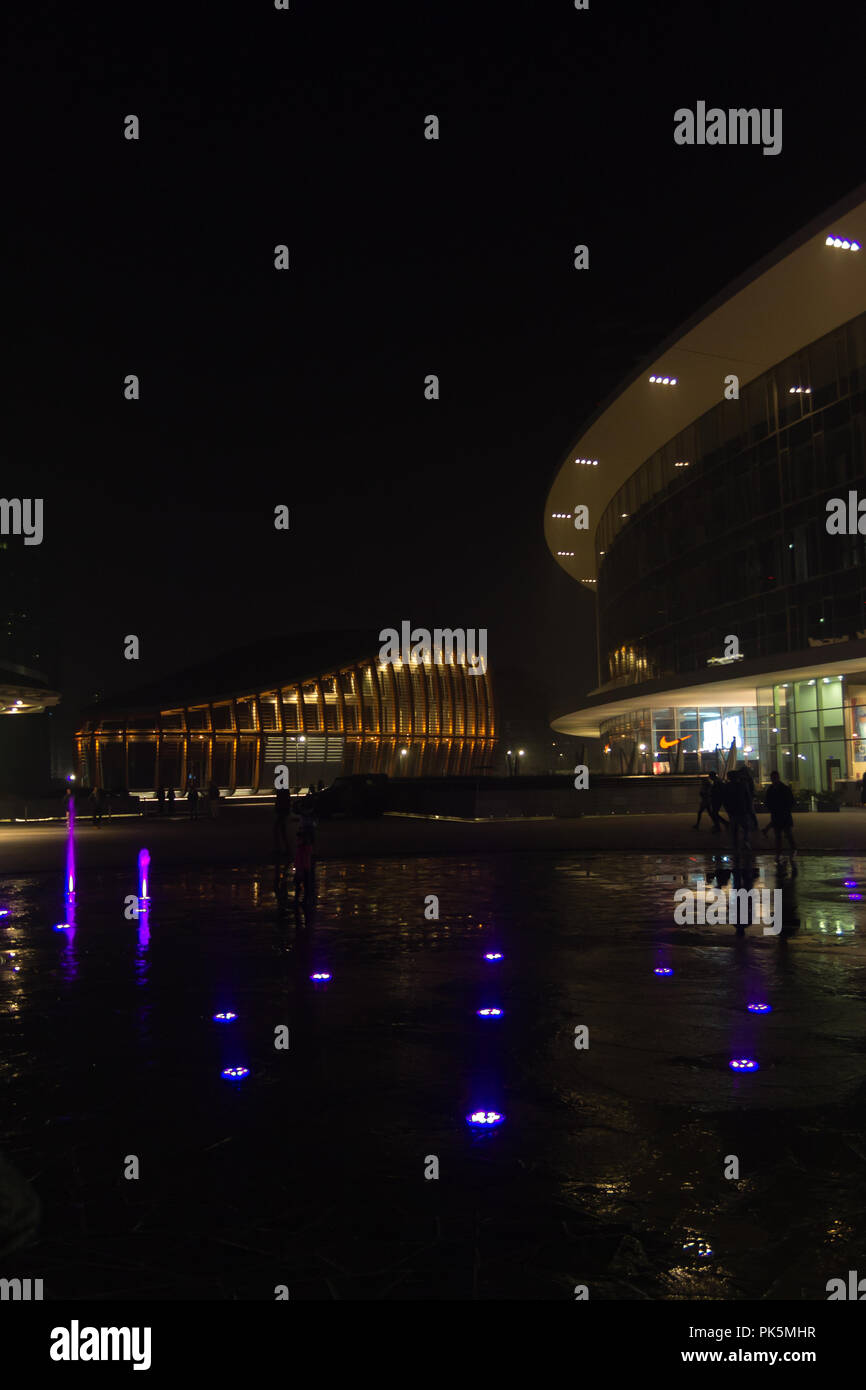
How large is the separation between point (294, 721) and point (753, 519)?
6022cm

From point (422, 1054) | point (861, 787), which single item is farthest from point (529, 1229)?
point (861, 787)

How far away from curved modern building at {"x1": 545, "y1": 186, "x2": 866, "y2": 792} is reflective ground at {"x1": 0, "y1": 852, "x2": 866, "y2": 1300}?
29.7 meters

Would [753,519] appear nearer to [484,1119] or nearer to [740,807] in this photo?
[740,807]

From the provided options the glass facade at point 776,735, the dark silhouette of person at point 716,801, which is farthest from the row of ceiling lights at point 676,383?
the dark silhouette of person at point 716,801

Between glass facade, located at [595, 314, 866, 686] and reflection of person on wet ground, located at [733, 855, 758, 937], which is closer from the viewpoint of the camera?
reflection of person on wet ground, located at [733, 855, 758, 937]

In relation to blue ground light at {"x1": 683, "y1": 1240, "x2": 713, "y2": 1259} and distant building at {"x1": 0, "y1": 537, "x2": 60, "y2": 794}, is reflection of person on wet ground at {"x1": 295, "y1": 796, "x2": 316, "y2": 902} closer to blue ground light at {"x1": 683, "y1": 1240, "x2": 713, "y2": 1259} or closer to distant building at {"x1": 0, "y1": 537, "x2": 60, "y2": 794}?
blue ground light at {"x1": 683, "y1": 1240, "x2": 713, "y2": 1259}

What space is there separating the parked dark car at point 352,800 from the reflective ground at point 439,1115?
1200 inches

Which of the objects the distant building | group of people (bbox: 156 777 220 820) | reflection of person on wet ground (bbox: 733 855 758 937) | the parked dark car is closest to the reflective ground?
reflection of person on wet ground (bbox: 733 855 758 937)

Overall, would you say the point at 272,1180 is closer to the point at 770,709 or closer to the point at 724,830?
the point at 724,830

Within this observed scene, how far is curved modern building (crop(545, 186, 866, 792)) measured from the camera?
36.6m

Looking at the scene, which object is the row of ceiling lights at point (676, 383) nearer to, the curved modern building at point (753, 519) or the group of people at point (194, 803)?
the curved modern building at point (753, 519)

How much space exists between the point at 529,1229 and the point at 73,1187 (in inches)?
75.2

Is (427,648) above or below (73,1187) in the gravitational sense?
above
